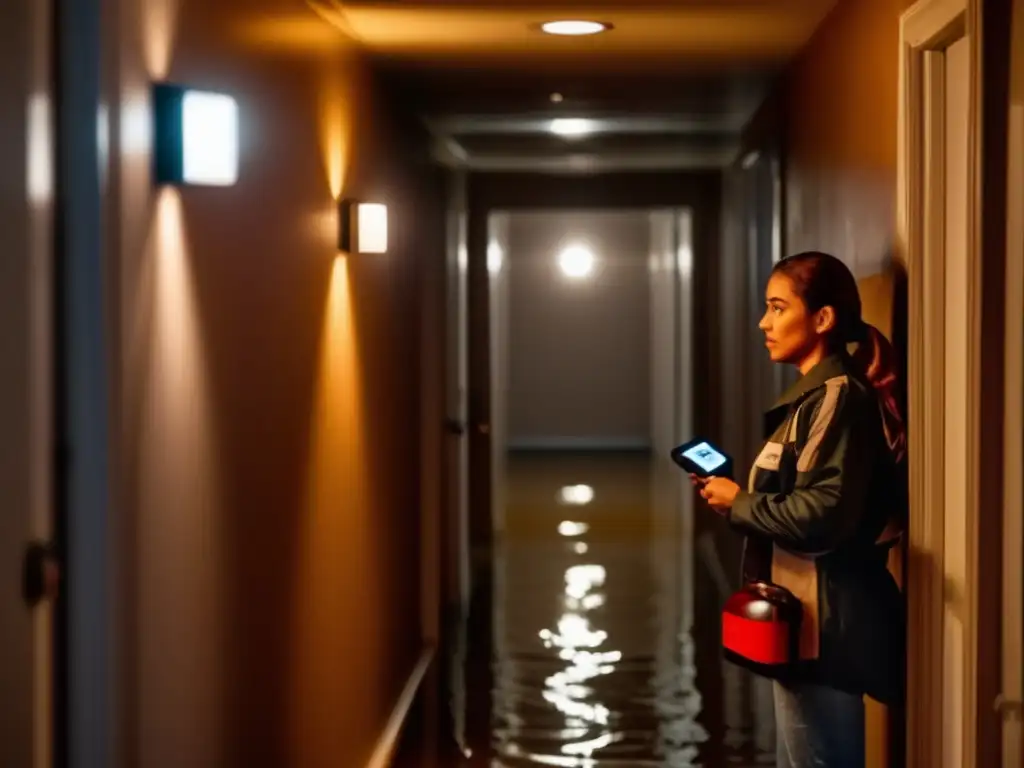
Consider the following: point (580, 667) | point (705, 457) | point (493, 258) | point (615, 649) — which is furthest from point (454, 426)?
point (705, 457)

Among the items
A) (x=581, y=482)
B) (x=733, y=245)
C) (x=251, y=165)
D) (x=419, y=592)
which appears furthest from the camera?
(x=581, y=482)

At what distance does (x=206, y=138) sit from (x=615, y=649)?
12.7ft

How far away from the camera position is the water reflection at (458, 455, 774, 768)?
4.28m

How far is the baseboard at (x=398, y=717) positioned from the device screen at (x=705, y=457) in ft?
5.44

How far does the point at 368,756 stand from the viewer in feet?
12.7

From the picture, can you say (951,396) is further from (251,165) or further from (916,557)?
(251,165)

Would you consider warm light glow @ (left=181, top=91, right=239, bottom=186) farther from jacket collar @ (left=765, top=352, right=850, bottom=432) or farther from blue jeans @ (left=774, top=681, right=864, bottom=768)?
blue jeans @ (left=774, top=681, right=864, bottom=768)

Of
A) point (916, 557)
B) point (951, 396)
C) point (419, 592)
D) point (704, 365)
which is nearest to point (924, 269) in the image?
point (951, 396)

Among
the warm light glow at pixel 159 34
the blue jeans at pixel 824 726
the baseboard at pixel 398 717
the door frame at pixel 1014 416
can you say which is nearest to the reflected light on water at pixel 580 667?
the baseboard at pixel 398 717

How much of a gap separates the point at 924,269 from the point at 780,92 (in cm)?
209

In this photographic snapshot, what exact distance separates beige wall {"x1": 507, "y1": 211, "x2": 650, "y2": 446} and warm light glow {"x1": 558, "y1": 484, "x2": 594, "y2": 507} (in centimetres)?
272

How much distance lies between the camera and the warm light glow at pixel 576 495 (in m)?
9.88

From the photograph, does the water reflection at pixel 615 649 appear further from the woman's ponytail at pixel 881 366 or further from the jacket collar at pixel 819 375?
the jacket collar at pixel 819 375

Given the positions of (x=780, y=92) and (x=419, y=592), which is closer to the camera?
(x=780, y=92)
